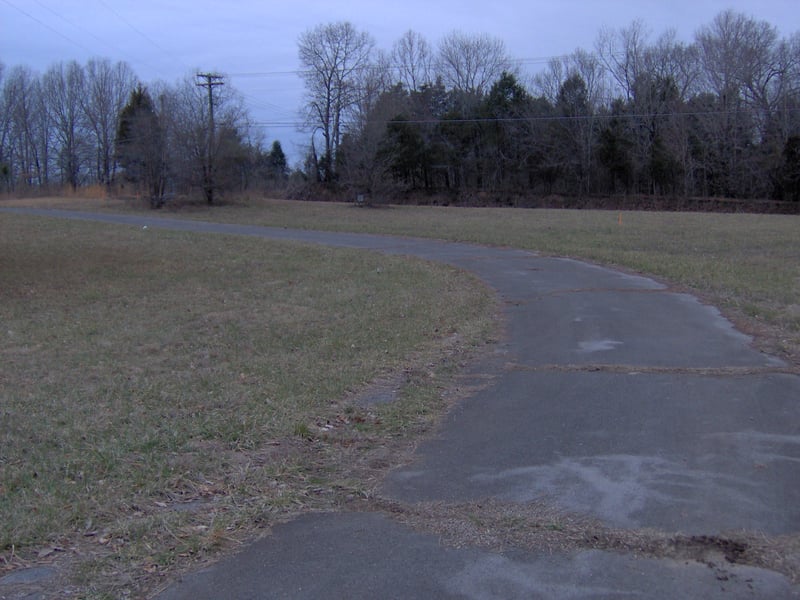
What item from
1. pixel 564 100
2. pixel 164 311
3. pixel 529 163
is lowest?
pixel 164 311

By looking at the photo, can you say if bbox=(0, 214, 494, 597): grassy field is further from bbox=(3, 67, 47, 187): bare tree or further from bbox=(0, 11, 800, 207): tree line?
bbox=(3, 67, 47, 187): bare tree

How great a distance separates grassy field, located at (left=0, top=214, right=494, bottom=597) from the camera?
475 centimetres

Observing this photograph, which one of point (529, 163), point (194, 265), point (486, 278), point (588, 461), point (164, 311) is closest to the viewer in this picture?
point (588, 461)

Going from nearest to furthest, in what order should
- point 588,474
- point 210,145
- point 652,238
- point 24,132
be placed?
point 588,474
point 652,238
point 210,145
point 24,132

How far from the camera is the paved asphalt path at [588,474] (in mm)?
3998

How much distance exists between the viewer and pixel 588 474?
5.52 metres

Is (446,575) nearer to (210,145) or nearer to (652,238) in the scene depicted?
(652,238)

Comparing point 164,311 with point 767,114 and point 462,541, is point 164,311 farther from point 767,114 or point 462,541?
point 767,114

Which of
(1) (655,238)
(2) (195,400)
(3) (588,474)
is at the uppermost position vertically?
(1) (655,238)

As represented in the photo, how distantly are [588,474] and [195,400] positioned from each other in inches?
159

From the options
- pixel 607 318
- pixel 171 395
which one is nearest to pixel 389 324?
pixel 607 318

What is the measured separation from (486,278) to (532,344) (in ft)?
24.1

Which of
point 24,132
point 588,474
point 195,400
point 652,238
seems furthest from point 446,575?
point 24,132

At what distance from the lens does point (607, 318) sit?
481 inches
